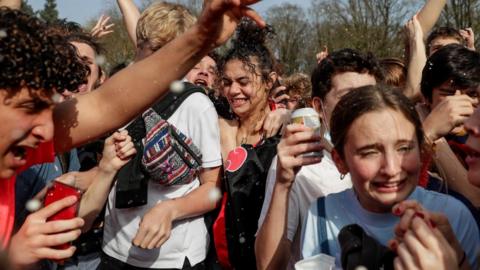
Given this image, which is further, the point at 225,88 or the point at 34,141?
the point at 225,88

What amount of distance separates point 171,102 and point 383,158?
4.51 ft

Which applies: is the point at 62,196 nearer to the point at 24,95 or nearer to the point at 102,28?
the point at 24,95

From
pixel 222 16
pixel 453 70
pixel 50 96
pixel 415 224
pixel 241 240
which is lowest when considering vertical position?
pixel 241 240

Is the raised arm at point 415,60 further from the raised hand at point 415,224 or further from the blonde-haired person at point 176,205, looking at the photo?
the raised hand at point 415,224

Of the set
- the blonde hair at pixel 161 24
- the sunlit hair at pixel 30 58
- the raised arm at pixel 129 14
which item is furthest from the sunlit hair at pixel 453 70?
the raised arm at pixel 129 14

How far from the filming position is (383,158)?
6.74ft

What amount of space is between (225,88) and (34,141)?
1.93 m

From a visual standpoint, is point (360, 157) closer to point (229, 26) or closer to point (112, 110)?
point (229, 26)

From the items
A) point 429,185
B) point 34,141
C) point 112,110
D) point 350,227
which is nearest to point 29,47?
point 34,141

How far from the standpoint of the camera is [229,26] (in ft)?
6.70

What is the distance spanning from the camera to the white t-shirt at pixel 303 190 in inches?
97.6

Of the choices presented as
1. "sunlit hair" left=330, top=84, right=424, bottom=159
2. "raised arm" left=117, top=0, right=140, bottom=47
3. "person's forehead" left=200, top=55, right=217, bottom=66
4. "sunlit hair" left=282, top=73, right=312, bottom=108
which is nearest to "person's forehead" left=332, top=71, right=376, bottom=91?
"sunlit hair" left=330, top=84, right=424, bottom=159

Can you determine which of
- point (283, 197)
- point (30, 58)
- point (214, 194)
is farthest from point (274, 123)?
point (30, 58)

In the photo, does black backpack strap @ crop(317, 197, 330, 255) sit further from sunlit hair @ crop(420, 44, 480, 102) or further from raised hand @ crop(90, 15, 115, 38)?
raised hand @ crop(90, 15, 115, 38)
